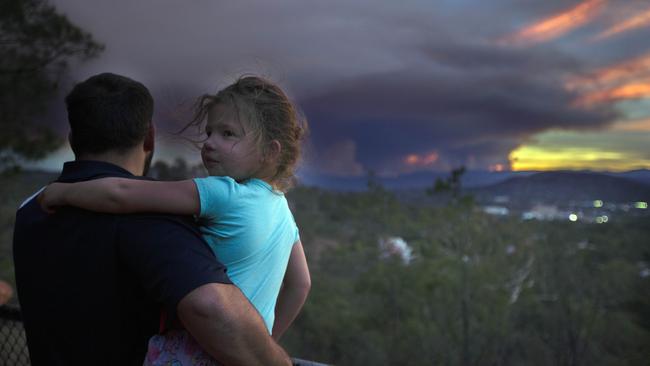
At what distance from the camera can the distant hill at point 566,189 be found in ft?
46.0

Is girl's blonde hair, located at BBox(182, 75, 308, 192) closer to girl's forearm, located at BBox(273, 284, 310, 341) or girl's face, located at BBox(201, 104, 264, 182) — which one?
girl's face, located at BBox(201, 104, 264, 182)

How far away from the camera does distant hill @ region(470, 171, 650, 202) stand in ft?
46.0

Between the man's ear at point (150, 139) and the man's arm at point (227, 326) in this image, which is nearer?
the man's arm at point (227, 326)

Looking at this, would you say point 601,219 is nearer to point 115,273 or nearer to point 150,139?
point 150,139

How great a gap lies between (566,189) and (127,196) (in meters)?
19.6

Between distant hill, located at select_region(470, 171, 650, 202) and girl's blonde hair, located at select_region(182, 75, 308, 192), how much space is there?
12754 mm

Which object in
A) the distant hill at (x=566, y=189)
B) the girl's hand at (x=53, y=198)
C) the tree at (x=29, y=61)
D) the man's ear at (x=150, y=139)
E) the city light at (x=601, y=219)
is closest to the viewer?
the girl's hand at (x=53, y=198)

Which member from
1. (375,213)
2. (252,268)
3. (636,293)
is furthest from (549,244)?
(252,268)

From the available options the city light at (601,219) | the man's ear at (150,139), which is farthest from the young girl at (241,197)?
the city light at (601,219)

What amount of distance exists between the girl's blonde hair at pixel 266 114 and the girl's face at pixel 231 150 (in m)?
0.02

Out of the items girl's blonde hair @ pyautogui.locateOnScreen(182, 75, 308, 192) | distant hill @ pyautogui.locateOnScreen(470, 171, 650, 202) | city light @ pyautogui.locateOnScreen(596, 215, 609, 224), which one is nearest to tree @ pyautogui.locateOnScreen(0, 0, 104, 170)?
girl's blonde hair @ pyautogui.locateOnScreen(182, 75, 308, 192)

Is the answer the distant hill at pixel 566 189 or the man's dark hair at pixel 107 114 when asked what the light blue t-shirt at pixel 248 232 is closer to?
the man's dark hair at pixel 107 114

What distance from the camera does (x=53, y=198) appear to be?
3.45ft

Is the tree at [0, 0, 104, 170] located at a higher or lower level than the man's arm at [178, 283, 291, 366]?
higher
